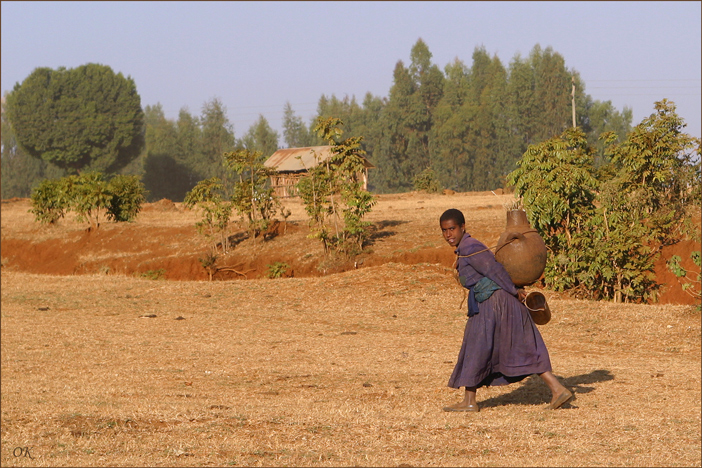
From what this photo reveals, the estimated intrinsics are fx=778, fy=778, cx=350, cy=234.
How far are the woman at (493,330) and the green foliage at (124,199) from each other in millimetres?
24374

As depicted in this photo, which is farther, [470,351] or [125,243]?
[125,243]

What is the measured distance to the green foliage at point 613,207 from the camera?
45.6 feet

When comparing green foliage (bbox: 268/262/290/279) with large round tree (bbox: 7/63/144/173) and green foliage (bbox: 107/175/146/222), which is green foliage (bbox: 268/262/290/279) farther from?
large round tree (bbox: 7/63/144/173)

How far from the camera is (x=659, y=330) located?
38.8 ft

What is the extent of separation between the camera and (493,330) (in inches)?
254

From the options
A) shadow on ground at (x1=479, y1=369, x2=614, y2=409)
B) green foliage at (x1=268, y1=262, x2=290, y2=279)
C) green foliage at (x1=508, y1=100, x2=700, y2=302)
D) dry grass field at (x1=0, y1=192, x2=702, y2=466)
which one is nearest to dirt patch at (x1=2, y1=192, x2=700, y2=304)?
green foliage at (x1=268, y1=262, x2=290, y2=279)

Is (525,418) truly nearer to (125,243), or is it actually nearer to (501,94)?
(125,243)

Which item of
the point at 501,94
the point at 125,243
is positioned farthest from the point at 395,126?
the point at 125,243

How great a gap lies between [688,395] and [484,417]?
266cm

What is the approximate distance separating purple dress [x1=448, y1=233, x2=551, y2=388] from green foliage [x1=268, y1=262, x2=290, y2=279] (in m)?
14.0

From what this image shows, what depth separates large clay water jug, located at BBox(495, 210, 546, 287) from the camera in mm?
6456

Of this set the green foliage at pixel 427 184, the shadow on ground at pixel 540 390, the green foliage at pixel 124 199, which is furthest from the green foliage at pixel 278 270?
the green foliage at pixel 427 184

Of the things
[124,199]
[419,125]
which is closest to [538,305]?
[124,199]

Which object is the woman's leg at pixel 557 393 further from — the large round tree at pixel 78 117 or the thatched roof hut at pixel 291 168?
the large round tree at pixel 78 117
